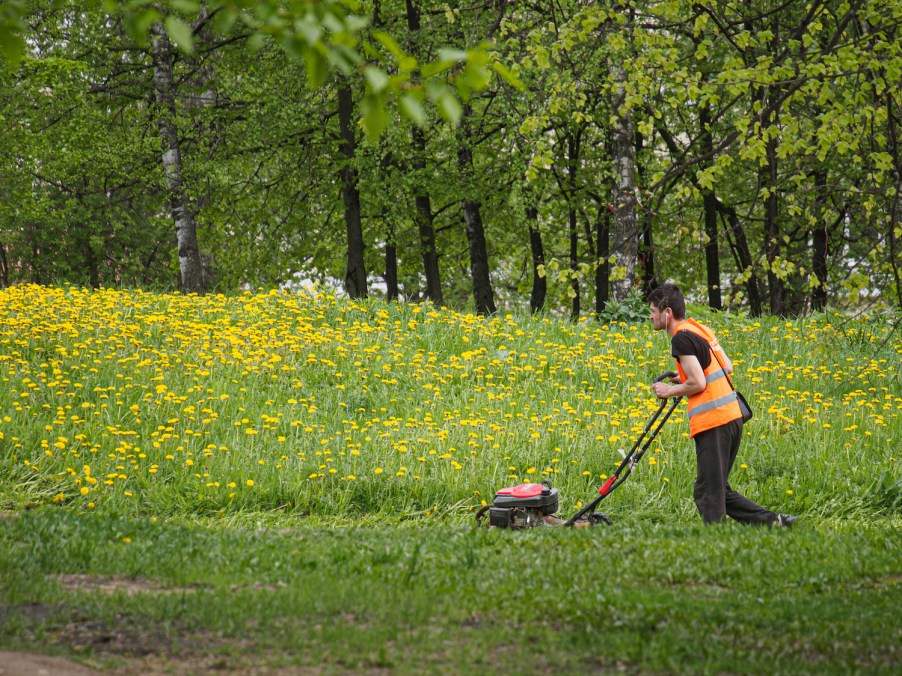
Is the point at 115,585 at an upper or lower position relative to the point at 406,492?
upper

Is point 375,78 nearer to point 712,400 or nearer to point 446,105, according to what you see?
point 446,105

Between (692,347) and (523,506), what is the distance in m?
1.62

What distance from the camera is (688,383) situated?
21.0ft

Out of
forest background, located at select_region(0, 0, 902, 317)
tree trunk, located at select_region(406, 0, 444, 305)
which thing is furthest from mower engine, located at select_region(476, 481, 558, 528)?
tree trunk, located at select_region(406, 0, 444, 305)

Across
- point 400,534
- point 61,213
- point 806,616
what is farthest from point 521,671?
point 61,213

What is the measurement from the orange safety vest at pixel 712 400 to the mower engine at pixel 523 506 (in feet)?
3.77

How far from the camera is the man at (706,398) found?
644cm

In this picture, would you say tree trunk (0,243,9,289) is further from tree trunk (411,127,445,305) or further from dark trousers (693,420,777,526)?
dark trousers (693,420,777,526)

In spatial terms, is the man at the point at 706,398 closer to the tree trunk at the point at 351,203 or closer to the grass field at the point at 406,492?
the grass field at the point at 406,492

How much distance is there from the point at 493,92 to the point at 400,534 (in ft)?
43.4

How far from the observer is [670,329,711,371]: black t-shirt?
6.45m

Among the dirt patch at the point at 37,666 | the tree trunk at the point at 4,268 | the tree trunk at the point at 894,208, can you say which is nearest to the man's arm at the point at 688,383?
the tree trunk at the point at 894,208

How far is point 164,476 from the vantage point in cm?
815

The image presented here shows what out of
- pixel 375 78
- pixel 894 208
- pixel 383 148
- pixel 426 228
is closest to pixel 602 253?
pixel 426 228
